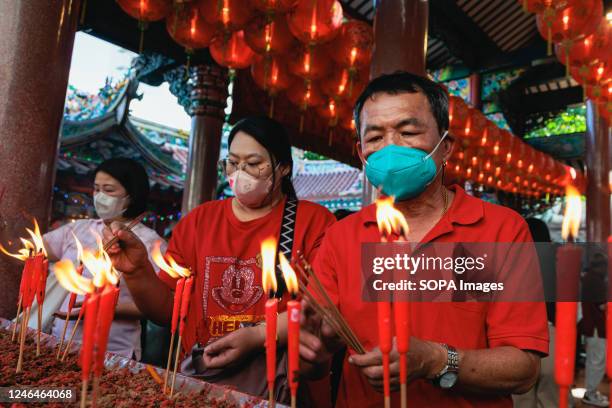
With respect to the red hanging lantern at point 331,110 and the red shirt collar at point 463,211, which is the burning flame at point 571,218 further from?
the red hanging lantern at point 331,110

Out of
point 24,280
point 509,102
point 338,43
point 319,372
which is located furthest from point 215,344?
point 509,102

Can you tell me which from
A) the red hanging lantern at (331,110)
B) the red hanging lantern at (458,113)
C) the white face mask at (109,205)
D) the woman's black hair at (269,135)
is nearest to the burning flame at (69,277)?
the woman's black hair at (269,135)

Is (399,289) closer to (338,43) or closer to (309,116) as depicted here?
(338,43)

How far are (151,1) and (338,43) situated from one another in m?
1.81

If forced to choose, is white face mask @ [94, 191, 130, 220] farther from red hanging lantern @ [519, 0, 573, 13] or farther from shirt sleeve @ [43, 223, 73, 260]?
red hanging lantern @ [519, 0, 573, 13]

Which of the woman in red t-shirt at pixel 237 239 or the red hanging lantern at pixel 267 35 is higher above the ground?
the red hanging lantern at pixel 267 35

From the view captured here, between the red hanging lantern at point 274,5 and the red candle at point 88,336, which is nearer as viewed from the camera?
the red candle at point 88,336

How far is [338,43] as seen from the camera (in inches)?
190

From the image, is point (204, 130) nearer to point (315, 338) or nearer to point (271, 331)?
point (315, 338)

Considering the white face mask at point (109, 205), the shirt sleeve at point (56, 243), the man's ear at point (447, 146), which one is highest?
the man's ear at point (447, 146)

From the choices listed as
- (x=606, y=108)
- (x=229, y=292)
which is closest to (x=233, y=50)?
(x=229, y=292)

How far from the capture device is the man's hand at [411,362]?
92cm

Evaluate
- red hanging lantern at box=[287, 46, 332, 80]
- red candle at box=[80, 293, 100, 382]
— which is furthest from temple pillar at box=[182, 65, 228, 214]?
red candle at box=[80, 293, 100, 382]

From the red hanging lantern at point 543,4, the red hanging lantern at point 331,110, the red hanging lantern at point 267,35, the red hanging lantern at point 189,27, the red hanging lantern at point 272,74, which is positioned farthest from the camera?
the red hanging lantern at point 331,110
